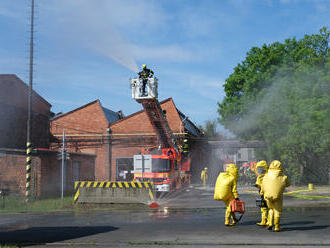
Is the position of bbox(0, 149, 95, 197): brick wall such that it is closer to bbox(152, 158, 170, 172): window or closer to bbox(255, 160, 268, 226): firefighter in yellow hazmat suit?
bbox(152, 158, 170, 172): window

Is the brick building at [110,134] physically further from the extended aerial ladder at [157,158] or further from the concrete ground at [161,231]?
the concrete ground at [161,231]

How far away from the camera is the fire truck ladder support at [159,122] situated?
76.3ft

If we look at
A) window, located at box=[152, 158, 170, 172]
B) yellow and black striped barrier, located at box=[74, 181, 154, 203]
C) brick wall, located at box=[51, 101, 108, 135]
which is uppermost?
brick wall, located at box=[51, 101, 108, 135]

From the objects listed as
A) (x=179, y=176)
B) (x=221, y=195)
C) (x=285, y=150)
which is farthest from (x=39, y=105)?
(x=221, y=195)

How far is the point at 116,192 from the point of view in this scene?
57.2 feet

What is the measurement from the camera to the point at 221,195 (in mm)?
9828

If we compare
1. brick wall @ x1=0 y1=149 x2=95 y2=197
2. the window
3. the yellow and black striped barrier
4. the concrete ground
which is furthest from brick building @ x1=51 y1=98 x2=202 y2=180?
the concrete ground

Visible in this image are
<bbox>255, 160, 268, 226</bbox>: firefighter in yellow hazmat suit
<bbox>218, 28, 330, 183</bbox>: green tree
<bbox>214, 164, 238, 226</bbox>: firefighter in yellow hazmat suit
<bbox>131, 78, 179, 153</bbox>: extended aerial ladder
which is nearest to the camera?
<bbox>255, 160, 268, 226</bbox>: firefighter in yellow hazmat suit

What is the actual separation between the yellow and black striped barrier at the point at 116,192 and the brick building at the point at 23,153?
4.22 m

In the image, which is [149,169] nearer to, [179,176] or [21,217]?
[179,176]

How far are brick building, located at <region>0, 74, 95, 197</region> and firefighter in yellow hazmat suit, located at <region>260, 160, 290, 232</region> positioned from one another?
14587 millimetres

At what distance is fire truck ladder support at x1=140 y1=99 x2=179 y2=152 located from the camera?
23.2 metres

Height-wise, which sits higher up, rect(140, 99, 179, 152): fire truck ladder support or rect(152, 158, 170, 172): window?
rect(140, 99, 179, 152): fire truck ladder support

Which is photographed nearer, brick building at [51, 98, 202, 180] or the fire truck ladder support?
the fire truck ladder support
